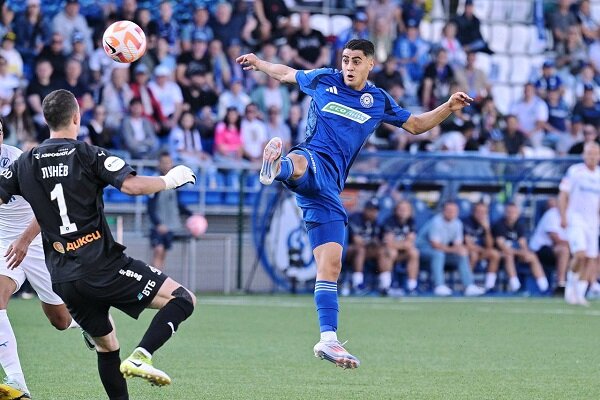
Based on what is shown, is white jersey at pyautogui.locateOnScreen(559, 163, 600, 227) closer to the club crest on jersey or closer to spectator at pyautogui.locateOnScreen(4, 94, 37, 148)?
spectator at pyautogui.locateOnScreen(4, 94, 37, 148)

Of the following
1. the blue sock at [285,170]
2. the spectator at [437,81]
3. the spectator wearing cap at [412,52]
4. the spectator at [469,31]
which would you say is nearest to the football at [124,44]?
the blue sock at [285,170]

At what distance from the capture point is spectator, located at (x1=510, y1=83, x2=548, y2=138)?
2392cm

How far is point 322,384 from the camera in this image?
29.8ft

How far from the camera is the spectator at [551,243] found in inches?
808

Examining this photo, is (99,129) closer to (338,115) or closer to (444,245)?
(444,245)

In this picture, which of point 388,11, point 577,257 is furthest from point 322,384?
point 388,11

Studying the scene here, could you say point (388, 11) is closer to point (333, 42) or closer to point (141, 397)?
point (333, 42)

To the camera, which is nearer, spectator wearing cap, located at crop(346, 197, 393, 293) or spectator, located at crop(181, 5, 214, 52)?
spectator wearing cap, located at crop(346, 197, 393, 293)

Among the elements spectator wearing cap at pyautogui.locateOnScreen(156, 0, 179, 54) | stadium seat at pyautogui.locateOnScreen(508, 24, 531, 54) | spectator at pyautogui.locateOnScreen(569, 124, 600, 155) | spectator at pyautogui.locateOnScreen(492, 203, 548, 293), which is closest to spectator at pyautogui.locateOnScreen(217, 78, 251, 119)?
spectator wearing cap at pyautogui.locateOnScreen(156, 0, 179, 54)

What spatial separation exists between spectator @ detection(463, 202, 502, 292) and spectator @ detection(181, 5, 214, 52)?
5858 mm

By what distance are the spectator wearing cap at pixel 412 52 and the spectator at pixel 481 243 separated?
13.2 ft

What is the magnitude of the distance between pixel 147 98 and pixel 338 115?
11340 mm

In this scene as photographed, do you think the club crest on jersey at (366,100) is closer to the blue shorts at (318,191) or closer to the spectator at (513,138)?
the blue shorts at (318,191)

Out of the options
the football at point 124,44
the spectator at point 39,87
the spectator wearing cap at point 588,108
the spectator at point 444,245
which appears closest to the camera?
the football at point 124,44
